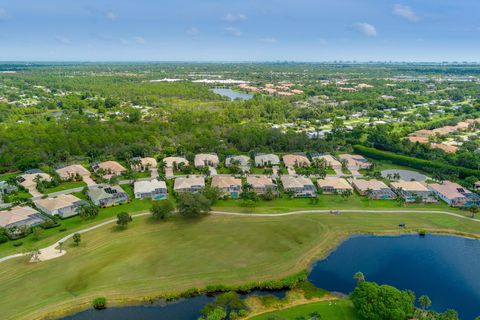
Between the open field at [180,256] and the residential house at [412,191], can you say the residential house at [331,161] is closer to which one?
the residential house at [412,191]

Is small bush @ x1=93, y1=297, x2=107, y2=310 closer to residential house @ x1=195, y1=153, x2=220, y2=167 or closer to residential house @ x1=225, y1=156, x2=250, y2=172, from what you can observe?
residential house @ x1=195, y1=153, x2=220, y2=167

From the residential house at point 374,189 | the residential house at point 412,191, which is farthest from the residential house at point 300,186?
the residential house at point 412,191

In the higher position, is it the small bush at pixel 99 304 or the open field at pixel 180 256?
the open field at pixel 180 256

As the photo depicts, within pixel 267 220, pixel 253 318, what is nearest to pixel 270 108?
pixel 267 220

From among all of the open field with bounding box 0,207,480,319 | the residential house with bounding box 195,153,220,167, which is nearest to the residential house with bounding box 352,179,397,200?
the open field with bounding box 0,207,480,319

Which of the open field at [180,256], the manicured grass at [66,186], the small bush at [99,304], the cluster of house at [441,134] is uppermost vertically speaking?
the cluster of house at [441,134]

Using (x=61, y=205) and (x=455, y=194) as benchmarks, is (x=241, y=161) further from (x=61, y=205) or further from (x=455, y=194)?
(x=455, y=194)

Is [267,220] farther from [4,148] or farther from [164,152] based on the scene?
[4,148]

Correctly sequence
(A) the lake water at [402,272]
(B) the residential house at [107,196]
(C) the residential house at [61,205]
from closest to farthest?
(A) the lake water at [402,272], (C) the residential house at [61,205], (B) the residential house at [107,196]
